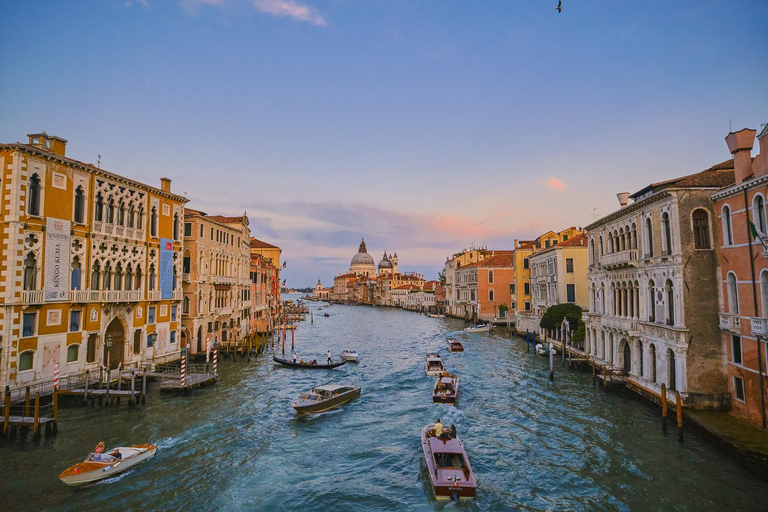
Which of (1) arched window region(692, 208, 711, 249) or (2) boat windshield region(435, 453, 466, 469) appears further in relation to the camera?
(1) arched window region(692, 208, 711, 249)

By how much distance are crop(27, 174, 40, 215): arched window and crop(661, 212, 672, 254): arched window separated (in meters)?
25.6

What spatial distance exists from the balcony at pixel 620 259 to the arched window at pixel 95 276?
24982 millimetres

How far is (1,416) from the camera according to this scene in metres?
16.1

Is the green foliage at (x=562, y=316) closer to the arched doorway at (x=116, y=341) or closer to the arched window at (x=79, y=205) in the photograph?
the arched doorway at (x=116, y=341)

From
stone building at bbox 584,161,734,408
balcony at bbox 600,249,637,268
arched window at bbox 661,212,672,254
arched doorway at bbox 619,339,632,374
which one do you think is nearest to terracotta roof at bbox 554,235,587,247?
balcony at bbox 600,249,637,268

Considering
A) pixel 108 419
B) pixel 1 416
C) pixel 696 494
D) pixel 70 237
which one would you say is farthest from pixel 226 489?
pixel 70 237

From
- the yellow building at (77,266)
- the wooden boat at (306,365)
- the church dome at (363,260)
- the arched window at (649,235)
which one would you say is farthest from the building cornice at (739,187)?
the church dome at (363,260)

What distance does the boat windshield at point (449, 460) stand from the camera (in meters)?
12.4

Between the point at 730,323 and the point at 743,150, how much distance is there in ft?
19.4

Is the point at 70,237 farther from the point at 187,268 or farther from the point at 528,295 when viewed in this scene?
the point at 528,295

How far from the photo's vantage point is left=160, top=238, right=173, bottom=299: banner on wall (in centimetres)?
2602

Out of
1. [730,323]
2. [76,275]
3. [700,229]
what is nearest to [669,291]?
[730,323]

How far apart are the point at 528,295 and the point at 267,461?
131 feet

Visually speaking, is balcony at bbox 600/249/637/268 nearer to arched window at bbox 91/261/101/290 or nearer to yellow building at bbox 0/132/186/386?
yellow building at bbox 0/132/186/386
